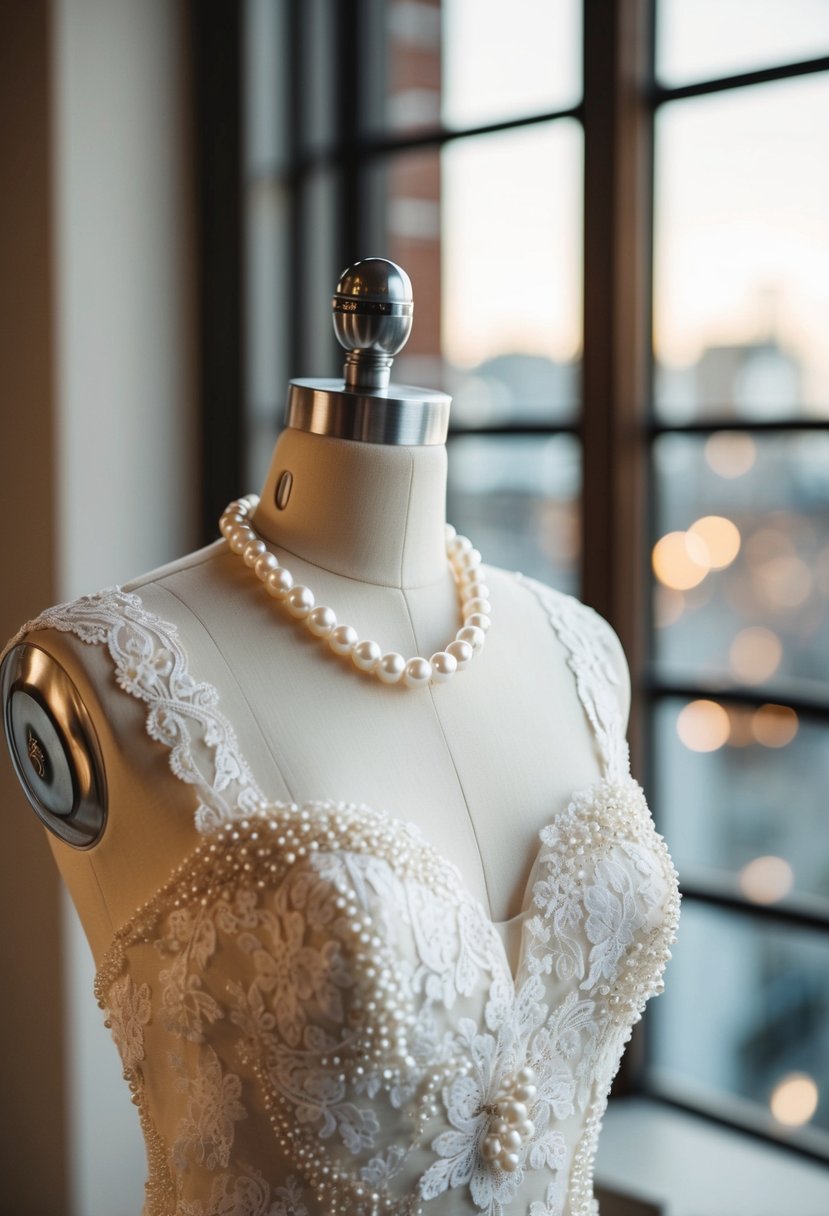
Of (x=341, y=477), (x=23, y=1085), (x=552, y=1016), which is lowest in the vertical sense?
(x=23, y=1085)

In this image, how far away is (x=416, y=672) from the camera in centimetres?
109

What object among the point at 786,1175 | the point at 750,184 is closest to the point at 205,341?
the point at 750,184

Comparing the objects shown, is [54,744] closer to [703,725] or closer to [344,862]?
[344,862]

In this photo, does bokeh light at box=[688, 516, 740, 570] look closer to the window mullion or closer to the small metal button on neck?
the window mullion

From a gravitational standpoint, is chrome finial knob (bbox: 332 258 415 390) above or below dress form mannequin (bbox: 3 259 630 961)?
above

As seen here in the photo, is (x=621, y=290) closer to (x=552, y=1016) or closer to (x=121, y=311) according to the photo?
Result: (x=121, y=311)

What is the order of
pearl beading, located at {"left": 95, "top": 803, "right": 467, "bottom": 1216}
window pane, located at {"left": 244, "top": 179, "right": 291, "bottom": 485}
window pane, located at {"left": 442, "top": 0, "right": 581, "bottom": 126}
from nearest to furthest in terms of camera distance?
pearl beading, located at {"left": 95, "top": 803, "right": 467, "bottom": 1216}, window pane, located at {"left": 442, "top": 0, "right": 581, "bottom": 126}, window pane, located at {"left": 244, "top": 179, "right": 291, "bottom": 485}

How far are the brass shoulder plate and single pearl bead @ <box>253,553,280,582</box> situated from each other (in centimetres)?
21

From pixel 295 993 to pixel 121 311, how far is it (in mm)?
1820

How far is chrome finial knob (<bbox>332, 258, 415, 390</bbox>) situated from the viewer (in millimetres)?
1032

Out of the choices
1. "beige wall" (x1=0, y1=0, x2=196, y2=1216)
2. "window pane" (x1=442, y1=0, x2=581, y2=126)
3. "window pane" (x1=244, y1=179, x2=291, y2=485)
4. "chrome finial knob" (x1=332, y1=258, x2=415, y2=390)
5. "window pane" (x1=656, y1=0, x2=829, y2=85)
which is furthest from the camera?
"window pane" (x1=244, y1=179, x2=291, y2=485)

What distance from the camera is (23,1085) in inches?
95.0

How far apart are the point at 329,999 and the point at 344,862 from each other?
4.1 inches

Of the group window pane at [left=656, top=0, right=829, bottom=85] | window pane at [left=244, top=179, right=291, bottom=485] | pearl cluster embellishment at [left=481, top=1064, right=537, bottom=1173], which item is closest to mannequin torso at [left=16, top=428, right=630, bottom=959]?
pearl cluster embellishment at [left=481, top=1064, right=537, bottom=1173]
